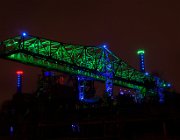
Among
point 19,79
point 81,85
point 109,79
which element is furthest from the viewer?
point 19,79

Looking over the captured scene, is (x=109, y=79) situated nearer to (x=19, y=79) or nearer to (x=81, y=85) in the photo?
(x=81, y=85)

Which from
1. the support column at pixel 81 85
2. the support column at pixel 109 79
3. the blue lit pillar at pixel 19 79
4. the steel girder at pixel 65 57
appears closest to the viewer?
the steel girder at pixel 65 57

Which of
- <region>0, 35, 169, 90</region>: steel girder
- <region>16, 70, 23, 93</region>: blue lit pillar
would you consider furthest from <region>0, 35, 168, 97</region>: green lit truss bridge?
<region>16, 70, 23, 93</region>: blue lit pillar

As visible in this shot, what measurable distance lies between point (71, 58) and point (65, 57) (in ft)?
3.70

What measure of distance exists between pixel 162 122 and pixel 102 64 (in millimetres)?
36218

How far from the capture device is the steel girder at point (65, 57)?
48.9 m

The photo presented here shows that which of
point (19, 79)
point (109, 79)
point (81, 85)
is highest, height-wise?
point (19, 79)

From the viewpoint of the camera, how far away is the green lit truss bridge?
49.1 m

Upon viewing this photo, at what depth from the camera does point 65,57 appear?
58.5 meters

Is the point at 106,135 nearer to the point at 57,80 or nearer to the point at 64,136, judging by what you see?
the point at 64,136

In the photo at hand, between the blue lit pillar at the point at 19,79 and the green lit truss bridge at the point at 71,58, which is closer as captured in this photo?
the green lit truss bridge at the point at 71,58

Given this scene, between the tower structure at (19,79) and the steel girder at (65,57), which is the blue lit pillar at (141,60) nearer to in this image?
the steel girder at (65,57)

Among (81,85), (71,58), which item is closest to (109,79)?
(81,85)

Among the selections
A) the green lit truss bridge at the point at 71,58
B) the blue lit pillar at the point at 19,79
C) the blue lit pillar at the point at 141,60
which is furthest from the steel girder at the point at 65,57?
the blue lit pillar at the point at 19,79
